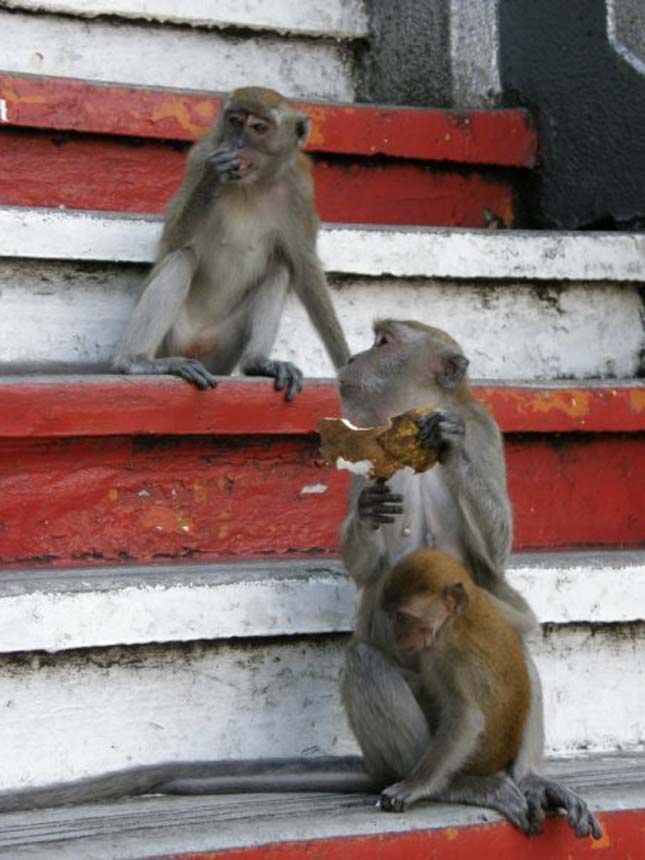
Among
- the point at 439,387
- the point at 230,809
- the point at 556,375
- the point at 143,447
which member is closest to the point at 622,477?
the point at 556,375

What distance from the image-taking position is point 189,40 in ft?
16.7

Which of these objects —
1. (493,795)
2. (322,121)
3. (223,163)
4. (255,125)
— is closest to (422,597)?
(493,795)

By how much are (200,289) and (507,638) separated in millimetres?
1829

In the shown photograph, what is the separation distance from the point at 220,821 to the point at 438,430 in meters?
0.78

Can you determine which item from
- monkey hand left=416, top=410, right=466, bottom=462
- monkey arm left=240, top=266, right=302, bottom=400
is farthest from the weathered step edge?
monkey hand left=416, top=410, right=466, bottom=462

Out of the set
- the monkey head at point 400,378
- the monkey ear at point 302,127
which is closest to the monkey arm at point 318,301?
the monkey ear at point 302,127

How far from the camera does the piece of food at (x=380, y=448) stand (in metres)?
3.06

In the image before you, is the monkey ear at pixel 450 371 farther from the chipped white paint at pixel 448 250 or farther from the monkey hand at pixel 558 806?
the chipped white paint at pixel 448 250

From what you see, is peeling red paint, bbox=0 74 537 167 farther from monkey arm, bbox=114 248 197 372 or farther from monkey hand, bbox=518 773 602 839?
monkey hand, bbox=518 773 602 839

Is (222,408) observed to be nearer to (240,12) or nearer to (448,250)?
(448,250)

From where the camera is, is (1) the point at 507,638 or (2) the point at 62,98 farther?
(2) the point at 62,98

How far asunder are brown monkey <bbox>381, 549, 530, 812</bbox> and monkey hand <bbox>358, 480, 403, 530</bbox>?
100 millimetres

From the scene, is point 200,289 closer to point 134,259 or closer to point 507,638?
point 134,259

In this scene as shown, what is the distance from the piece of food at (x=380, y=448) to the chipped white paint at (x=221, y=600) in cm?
33
